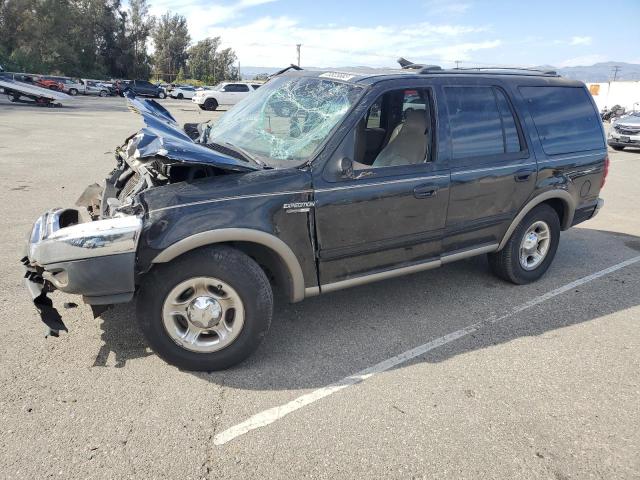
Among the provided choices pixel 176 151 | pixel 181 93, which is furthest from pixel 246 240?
pixel 181 93

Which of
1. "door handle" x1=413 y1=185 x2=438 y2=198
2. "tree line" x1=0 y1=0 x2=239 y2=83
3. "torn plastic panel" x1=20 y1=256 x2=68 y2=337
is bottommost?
"torn plastic panel" x1=20 y1=256 x2=68 y2=337

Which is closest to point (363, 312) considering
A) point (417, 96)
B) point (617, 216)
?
point (417, 96)

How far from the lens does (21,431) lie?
103 inches

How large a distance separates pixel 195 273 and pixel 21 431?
1200 mm

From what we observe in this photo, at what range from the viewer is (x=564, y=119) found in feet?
15.5

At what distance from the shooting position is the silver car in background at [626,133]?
1630 cm

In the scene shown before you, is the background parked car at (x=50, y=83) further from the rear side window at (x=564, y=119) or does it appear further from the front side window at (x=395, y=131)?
the rear side window at (x=564, y=119)

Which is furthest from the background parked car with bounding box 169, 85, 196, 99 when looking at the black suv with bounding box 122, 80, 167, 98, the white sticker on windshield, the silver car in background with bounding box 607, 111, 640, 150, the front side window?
the white sticker on windshield

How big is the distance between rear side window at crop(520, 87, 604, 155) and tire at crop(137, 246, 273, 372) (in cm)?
299

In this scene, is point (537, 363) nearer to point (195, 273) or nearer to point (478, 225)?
point (478, 225)

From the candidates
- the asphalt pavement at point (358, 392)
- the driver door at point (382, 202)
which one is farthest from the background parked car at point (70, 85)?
the driver door at point (382, 202)

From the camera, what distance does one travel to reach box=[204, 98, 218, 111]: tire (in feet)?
102

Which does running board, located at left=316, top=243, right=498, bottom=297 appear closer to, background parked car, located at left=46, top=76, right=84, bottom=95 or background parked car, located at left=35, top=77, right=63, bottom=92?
background parked car, located at left=35, top=77, right=63, bottom=92

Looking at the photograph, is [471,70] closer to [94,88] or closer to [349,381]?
[349,381]
